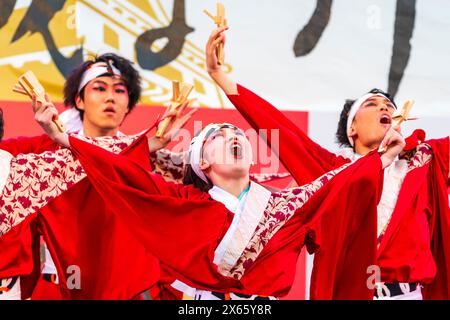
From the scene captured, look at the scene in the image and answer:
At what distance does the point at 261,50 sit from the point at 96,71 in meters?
0.97

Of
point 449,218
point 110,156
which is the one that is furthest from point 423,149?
point 110,156

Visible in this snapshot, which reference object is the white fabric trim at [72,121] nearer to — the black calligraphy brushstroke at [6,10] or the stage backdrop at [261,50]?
the stage backdrop at [261,50]

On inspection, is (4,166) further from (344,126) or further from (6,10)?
(344,126)

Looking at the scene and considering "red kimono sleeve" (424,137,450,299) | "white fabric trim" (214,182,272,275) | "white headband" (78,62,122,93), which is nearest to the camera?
"white fabric trim" (214,182,272,275)

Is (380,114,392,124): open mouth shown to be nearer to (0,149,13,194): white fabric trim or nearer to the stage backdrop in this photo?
the stage backdrop

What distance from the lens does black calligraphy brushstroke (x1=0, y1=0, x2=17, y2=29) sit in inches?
181

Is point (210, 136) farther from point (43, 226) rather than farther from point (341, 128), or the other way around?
point (341, 128)

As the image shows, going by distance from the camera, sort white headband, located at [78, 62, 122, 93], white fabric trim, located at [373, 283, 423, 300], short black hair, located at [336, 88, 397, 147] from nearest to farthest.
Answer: white fabric trim, located at [373, 283, 423, 300] → white headband, located at [78, 62, 122, 93] → short black hair, located at [336, 88, 397, 147]

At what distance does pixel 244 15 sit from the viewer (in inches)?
191

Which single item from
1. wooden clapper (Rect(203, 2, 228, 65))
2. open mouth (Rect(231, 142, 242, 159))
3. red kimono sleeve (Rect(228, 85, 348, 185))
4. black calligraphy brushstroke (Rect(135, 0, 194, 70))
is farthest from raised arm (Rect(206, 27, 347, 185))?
black calligraphy brushstroke (Rect(135, 0, 194, 70))

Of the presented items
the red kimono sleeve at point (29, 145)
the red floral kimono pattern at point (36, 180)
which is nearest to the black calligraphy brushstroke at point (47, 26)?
the red kimono sleeve at point (29, 145)

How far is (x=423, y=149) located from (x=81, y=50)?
5.38 ft

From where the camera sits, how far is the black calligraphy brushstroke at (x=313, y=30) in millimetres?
4906

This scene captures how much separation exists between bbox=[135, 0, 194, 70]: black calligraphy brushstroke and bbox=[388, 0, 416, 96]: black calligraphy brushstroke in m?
1.03
